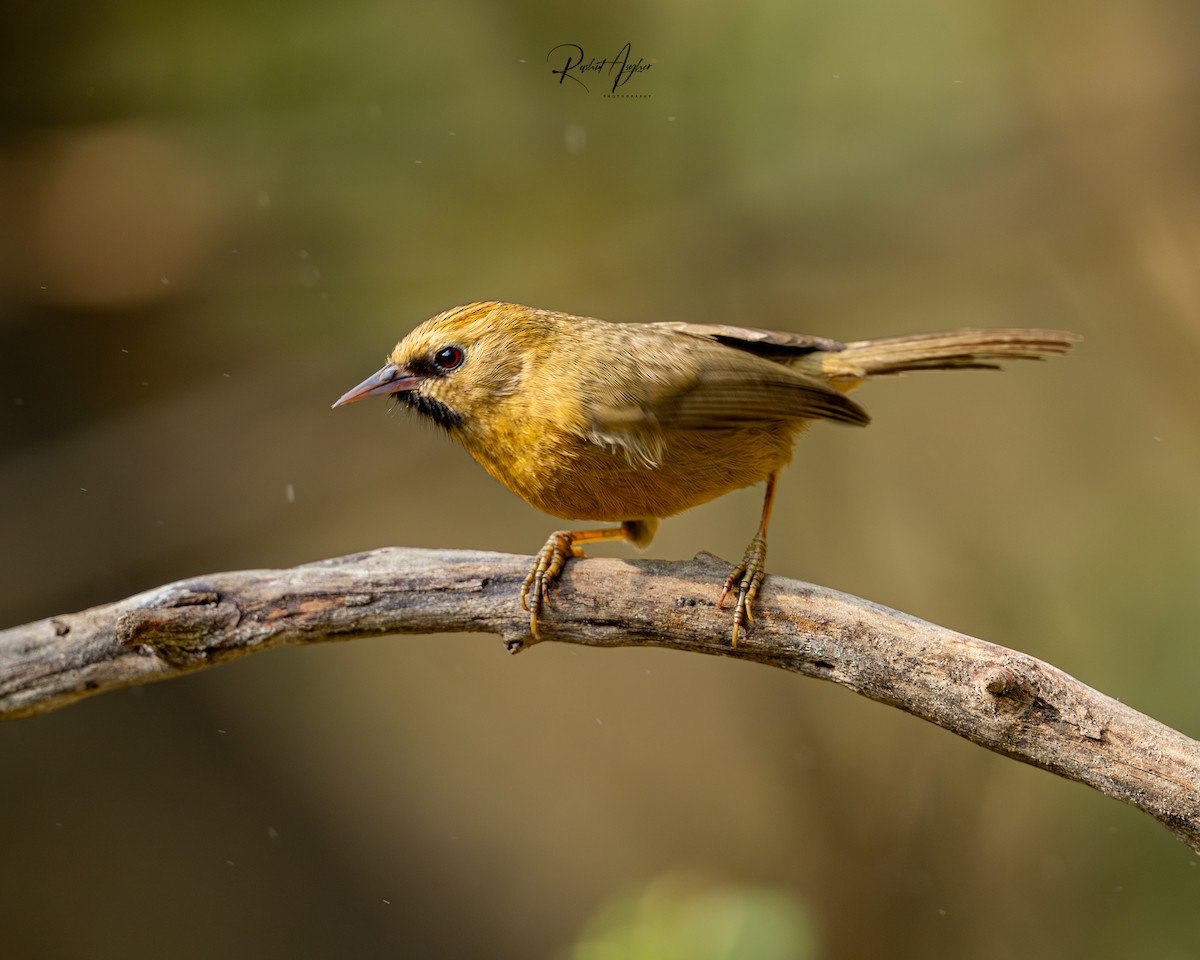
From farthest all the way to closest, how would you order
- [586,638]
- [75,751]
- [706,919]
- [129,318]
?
[129,318] < [75,751] < [706,919] < [586,638]

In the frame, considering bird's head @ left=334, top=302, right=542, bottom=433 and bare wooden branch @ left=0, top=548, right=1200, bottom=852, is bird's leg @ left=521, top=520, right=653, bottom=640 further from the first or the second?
bird's head @ left=334, top=302, right=542, bottom=433

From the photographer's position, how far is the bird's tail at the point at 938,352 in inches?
121

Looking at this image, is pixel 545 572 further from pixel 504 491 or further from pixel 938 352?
pixel 504 491

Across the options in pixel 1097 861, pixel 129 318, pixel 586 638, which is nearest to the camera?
pixel 586 638

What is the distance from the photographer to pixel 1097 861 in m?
5.29

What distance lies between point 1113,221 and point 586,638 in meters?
4.79

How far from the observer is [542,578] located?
2.95 m

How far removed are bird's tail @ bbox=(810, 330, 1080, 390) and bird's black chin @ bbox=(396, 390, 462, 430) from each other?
46.4 inches

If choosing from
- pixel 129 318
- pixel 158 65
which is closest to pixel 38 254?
pixel 129 318

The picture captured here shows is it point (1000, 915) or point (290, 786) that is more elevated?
point (1000, 915)

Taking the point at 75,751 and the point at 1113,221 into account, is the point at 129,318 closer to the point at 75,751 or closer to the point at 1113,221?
the point at 75,751
